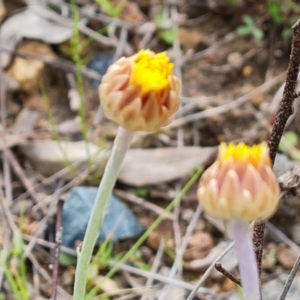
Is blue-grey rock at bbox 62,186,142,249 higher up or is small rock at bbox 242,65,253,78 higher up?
small rock at bbox 242,65,253,78

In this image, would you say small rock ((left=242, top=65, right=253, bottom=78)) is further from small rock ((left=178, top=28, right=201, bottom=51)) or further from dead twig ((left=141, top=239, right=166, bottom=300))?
dead twig ((left=141, top=239, right=166, bottom=300))

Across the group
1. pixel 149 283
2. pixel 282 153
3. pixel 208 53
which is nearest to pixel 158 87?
pixel 149 283

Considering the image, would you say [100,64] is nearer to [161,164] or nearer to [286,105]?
[161,164]

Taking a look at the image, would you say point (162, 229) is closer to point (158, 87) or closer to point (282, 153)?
point (282, 153)

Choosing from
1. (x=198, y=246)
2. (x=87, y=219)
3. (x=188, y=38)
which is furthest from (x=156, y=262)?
(x=188, y=38)

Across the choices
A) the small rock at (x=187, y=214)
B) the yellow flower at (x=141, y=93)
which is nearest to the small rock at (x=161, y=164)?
the small rock at (x=187, y=214)

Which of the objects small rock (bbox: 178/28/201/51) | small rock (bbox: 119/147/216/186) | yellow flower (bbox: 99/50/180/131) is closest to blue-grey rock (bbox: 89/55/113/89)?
small rock (bbox: 178/28/201/51)

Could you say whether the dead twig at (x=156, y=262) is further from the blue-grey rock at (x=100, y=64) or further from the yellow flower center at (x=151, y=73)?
the yellow flower center at (x=151, y=73)
